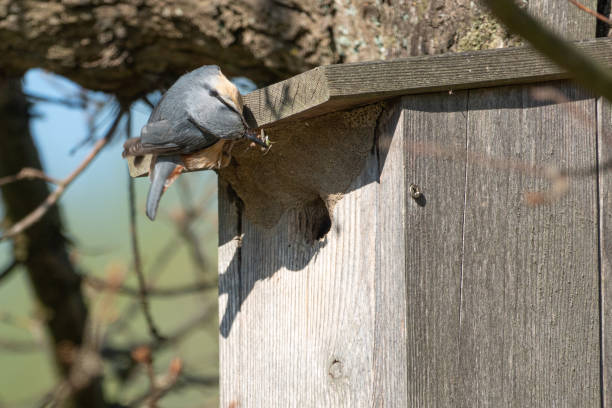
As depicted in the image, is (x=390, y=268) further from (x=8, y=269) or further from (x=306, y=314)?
(x=8, y=269)

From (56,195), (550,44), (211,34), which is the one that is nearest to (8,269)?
(56,195)

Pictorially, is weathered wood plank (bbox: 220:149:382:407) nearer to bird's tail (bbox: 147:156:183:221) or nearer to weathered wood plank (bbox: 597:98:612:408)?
bird's tail (bbox: 147:156:183:221)

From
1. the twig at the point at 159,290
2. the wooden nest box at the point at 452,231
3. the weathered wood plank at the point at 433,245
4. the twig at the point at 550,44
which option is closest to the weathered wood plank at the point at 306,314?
the wooden nest box at the point at 452,231

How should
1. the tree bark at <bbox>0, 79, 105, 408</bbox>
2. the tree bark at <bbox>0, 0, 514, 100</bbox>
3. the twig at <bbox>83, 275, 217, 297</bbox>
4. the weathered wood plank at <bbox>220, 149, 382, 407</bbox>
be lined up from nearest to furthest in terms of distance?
the weathered wood plank at <bbox>220, 149, 382, 407</bbox> < the tree bark at <bbox>0, 0, 514, 100</bbox> < the twig at <bbox>83, 275, 217, 297</bbox> < the tree bark at <bbox>0, 79, 105, 408</bbox>

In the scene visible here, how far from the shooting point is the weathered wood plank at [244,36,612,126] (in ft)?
4.02

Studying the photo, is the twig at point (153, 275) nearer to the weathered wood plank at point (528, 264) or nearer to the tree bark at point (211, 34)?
the tree bark at point (211, 34)

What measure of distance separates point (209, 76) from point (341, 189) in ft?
1.28

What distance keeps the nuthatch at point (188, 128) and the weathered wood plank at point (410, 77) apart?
11cm

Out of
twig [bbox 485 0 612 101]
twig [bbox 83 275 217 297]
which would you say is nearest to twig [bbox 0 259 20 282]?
Answer: twig [bbox 83 275 217 297]

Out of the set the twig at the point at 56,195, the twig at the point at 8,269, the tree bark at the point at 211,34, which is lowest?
the twig at the point at 8,269

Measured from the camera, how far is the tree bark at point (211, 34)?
2.04 meters

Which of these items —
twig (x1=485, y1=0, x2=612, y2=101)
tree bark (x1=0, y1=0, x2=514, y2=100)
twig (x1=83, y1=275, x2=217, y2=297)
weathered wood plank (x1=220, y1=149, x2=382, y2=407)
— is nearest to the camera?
twig (x1=485, y1=0, x2=612, y2=101)

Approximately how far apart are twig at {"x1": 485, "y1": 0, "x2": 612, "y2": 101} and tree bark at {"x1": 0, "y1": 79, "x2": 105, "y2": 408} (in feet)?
9.50

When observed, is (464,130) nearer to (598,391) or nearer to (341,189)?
(341,189)
